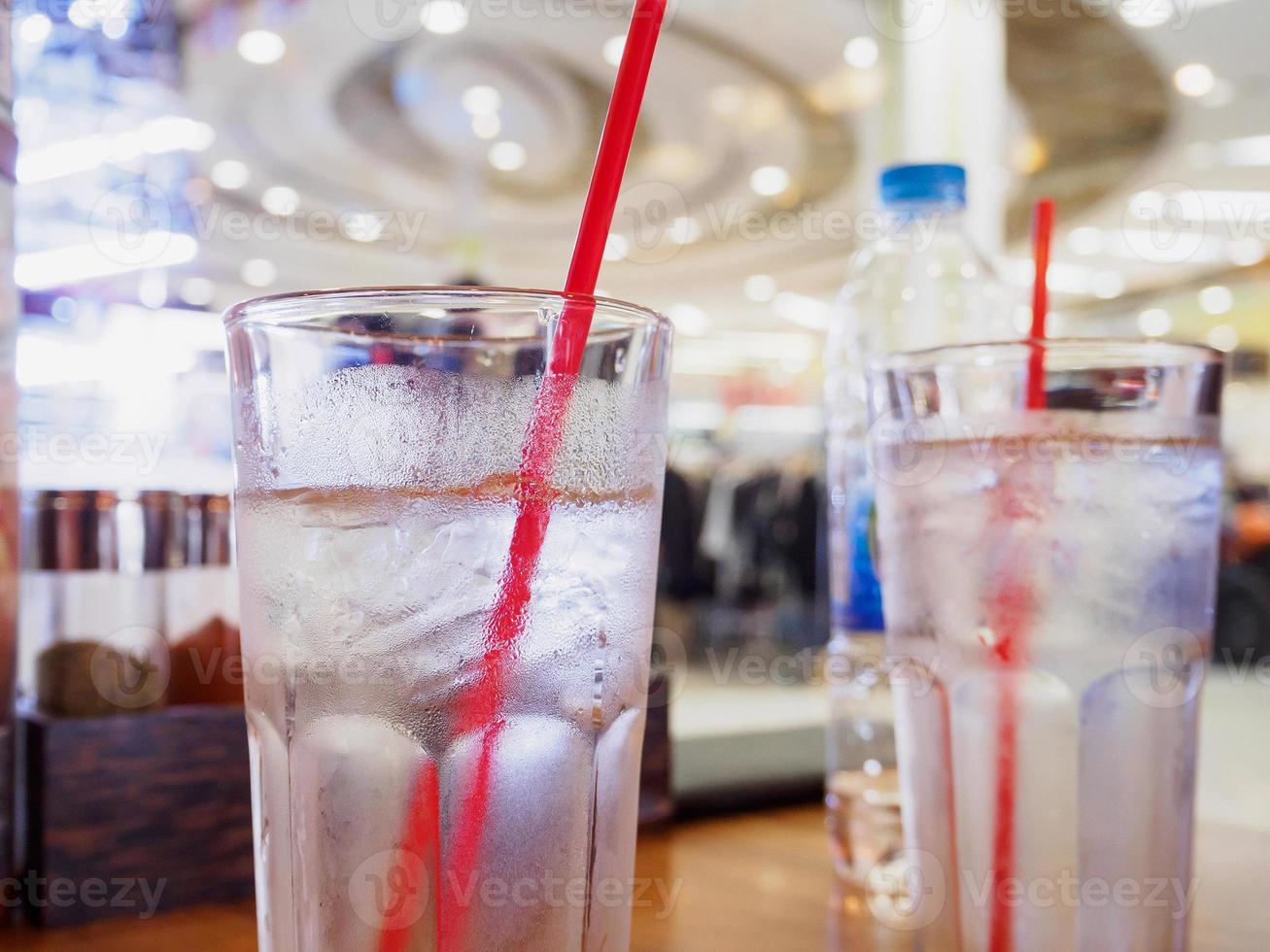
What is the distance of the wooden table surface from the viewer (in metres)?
0.60

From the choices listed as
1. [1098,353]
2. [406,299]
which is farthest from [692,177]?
[406,299]

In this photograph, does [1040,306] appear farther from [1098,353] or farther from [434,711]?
[434,711]

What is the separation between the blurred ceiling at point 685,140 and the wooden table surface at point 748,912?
14.6 ft

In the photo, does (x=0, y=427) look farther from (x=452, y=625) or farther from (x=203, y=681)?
(x=452, y=625)

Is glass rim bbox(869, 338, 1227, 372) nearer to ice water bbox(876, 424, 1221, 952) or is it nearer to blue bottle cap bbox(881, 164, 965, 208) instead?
ice water bbox(876, 424, 1221, 952)

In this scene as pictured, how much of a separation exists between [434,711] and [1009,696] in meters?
0.28

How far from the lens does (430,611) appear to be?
444mm

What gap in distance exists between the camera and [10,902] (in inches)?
25.4

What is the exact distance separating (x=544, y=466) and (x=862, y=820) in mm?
517

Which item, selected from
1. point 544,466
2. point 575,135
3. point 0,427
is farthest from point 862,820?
point 575,135

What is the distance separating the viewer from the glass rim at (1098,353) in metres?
0.52

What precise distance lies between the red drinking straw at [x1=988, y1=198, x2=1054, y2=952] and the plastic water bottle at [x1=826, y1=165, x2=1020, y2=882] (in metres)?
0.08

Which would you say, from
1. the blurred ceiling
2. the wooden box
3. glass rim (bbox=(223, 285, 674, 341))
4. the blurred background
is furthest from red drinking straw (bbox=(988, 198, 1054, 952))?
the blurred ceiling

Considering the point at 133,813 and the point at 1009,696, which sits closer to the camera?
the point at 1009,696
